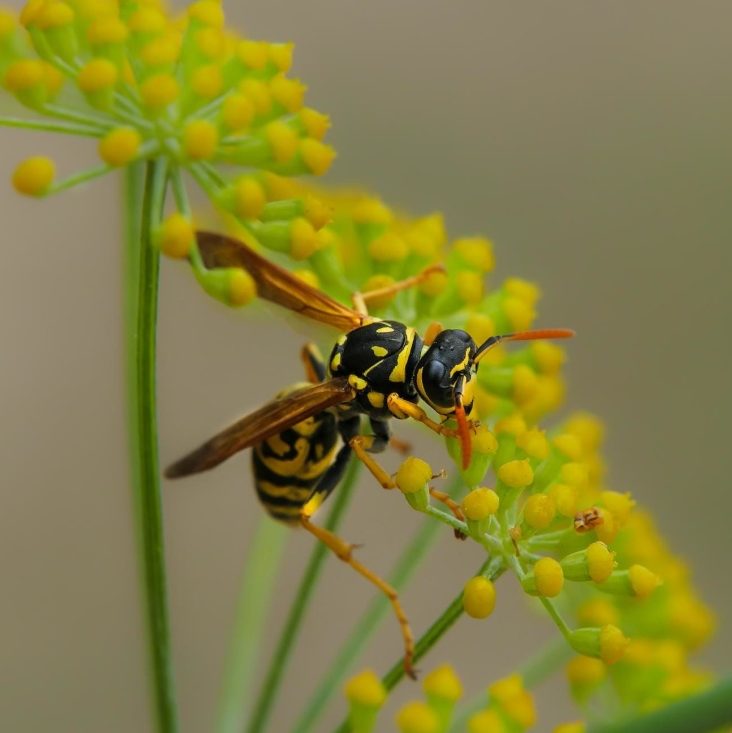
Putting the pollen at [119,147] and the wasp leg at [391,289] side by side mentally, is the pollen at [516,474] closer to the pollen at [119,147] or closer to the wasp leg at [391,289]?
the wasp leg at [391,289]

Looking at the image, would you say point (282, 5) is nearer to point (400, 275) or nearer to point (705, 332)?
point (705, 332)

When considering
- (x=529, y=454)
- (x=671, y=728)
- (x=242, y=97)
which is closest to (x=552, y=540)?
(x=529, y=454)

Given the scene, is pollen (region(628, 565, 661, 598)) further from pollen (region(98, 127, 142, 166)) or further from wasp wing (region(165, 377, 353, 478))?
pollen (region(98, 127, 142, 166))

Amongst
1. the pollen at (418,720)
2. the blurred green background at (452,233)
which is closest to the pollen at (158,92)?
the pollen at (418,720)

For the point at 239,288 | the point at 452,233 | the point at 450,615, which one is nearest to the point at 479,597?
the point at 450,615

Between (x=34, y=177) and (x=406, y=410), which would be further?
(x=406, y=410)

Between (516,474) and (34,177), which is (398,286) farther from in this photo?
(34,177)

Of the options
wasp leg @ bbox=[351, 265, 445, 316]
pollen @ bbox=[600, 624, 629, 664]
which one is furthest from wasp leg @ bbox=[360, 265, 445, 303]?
pollen @ bbox=[600, 624, 629, 664]
